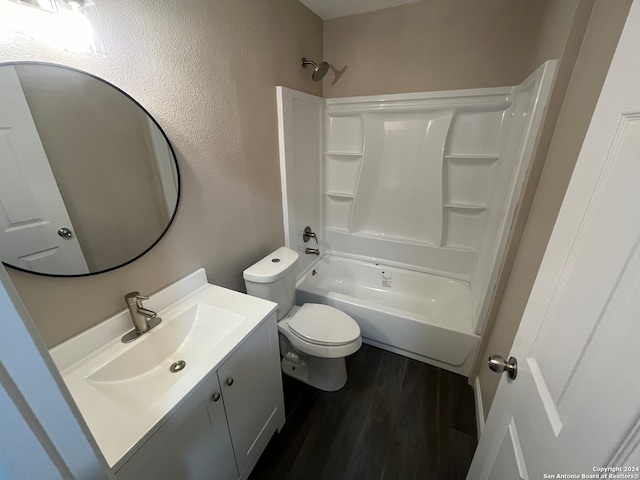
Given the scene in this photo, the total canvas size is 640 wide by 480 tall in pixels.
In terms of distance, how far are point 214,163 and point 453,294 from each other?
79.8 inches

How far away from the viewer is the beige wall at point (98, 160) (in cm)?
75

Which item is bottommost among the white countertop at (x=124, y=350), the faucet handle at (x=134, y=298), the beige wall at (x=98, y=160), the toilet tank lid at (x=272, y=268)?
the white countertop at (x=124, y=350)

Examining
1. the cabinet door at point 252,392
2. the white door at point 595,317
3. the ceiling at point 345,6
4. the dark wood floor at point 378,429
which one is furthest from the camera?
the ceiling at point 345,6

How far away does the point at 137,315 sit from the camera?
0.98 metres

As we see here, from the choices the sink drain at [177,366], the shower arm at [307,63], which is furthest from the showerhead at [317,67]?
the sink drain at [177,366]

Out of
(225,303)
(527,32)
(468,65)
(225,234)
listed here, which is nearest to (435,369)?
(225,303)

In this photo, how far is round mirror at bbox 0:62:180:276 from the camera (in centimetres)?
70

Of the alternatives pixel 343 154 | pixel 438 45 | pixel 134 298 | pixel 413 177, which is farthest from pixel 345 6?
pixel 134 298

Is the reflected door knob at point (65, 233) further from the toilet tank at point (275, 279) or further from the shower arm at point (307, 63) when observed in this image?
the shower arm at point (307, 63)

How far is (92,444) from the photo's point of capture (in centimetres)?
37

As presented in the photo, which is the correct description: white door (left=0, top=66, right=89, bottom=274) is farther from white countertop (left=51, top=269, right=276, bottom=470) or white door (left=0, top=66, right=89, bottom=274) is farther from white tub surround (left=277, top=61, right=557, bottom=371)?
white tub surround (left=277, top=61, right=557, bottom=371)

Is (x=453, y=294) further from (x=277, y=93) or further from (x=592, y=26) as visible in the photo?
(x=277, y=93)

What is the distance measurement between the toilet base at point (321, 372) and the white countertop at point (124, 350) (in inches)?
28.3

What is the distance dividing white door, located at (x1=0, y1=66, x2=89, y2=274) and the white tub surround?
116 centimetres
